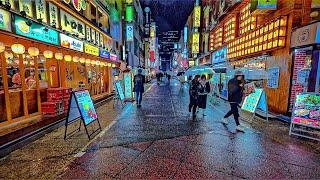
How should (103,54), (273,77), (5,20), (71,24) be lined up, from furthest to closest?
1. (103,54)
2. (71,24)
3. (273,77)
4. (5,20)

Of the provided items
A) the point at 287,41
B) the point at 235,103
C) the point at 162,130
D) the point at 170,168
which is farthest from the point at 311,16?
the point at 170,168

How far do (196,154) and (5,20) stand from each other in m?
6.81

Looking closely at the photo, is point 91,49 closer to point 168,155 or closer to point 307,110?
point 168,155

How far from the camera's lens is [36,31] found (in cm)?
756

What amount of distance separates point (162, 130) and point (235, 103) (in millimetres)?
2858

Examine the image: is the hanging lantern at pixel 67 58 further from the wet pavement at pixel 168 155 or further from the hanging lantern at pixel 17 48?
the wet pavement at pixel 168 155

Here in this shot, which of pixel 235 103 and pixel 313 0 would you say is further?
pixel 313 0

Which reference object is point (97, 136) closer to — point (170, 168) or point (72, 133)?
point (72, 133)

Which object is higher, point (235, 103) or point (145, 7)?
point (145, 7)

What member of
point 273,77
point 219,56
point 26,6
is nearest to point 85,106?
point 26,6

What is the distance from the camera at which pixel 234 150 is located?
5.39 meters

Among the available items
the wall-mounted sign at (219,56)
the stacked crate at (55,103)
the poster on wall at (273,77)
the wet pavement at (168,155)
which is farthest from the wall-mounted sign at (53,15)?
the wall-mounted sign at (219,56)

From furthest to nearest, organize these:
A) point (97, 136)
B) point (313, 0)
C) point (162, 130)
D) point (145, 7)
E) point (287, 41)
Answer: point (145, 7)
point (287, 41)
point (313, 0)
point (162, 130)
point (97, 136)

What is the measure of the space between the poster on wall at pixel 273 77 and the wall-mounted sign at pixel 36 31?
10728mm
